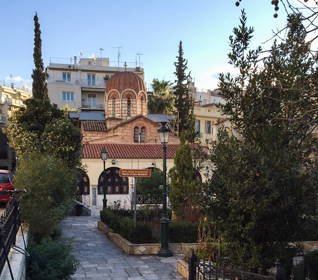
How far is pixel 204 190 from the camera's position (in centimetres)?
671

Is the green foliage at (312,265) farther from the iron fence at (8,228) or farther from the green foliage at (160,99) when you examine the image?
the green foliage at (160,99)

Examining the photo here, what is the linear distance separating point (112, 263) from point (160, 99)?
39.9 metres

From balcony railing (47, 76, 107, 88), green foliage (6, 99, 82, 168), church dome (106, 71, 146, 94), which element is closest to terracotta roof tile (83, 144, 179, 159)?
church dome (106, 71, 146, 94)

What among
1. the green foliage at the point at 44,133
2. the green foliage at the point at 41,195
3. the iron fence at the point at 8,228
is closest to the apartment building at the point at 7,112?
the green foliage at the point at 44,133

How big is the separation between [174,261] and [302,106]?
6.33m

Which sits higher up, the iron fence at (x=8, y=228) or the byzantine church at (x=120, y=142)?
the byzantine church at (x=120, y=142)

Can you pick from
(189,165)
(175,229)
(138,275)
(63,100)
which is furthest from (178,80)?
(138,275)

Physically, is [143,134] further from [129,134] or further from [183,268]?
[183,268]

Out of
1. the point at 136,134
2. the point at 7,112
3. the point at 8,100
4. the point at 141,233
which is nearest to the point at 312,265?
the point at 141,233

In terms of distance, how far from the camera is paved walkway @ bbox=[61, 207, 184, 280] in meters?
9.49

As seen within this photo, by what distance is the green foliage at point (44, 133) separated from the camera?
51.5 ft

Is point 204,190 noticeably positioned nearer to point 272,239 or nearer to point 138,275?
point 272,239

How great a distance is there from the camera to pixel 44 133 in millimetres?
15672

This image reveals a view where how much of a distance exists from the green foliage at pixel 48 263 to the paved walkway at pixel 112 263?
182cm
